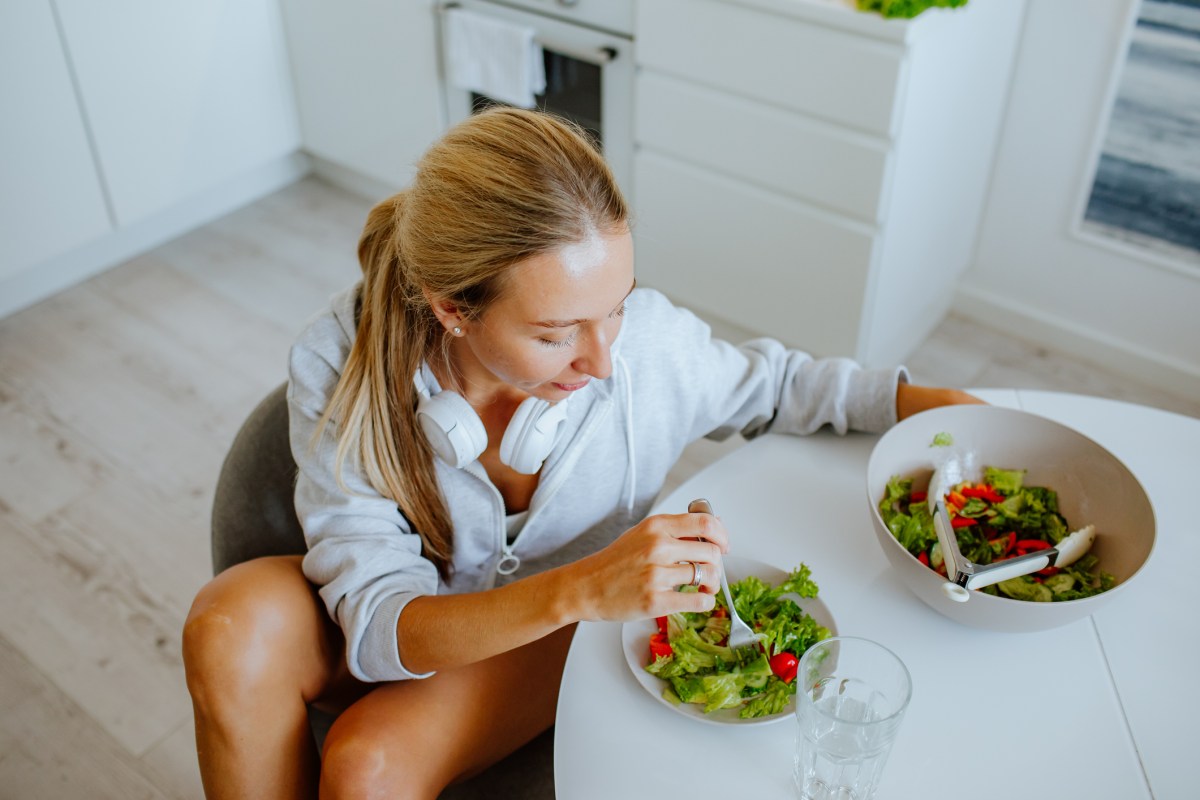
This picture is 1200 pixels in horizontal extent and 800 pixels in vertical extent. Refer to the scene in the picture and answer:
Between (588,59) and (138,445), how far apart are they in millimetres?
1301

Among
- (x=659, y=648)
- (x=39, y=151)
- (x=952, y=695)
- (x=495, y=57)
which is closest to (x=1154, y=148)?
(x=495, y=57)

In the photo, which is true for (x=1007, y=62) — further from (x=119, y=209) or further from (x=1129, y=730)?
(x=119, y=209)

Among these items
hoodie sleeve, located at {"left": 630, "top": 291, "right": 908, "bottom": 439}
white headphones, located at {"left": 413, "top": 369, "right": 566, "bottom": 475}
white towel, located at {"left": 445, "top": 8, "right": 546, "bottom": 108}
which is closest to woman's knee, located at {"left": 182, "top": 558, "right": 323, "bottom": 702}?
white headphones, located at {"left": 413, "top": 369, "right": 566, "bottom": 475}

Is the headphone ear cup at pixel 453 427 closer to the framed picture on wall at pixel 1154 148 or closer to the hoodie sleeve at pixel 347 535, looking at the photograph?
the hoodie sleeve at pixel 347 535

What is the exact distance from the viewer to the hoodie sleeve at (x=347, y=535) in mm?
1075

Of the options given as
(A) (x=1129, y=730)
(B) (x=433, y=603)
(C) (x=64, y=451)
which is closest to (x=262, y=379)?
(C) (x=64, y=451)

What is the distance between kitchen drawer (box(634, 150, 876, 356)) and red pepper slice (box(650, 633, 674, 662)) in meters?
1.34

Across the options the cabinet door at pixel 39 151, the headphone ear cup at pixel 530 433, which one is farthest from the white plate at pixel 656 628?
the cabinet door at pixel 39 151

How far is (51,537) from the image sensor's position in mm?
2162

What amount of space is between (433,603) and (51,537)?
1441mm

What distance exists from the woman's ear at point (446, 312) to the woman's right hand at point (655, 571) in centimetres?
29

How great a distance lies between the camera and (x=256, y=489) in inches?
50.1

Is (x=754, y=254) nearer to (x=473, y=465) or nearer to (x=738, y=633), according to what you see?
(x=473, y=465)

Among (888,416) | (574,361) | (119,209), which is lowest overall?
(119,209)
